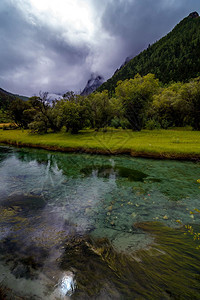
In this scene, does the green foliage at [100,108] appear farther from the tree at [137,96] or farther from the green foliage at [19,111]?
the green foliage at [19,111]

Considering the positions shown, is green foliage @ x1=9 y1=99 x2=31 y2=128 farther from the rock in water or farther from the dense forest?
the rock in water

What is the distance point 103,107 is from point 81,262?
4455 cm

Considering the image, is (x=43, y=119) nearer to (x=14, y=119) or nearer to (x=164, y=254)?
(x=14, y=119)

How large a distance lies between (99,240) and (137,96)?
132 feet

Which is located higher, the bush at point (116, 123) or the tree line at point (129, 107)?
the tree line at point (129, 107)

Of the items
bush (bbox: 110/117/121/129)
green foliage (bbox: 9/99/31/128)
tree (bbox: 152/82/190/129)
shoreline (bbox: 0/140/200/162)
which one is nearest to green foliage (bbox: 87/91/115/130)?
bush (bbox: 110/117/121/129)

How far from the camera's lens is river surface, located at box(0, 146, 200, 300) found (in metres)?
4.35

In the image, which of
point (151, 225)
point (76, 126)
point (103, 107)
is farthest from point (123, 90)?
point (151, 225)

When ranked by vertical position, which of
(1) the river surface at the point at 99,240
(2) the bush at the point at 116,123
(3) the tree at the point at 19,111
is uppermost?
(3) the tree at the point at 19,111

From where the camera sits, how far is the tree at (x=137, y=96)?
1556 inches

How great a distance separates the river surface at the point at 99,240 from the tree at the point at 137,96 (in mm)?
32457

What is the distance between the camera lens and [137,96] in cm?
3953

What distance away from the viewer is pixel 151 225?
7117 millimetres

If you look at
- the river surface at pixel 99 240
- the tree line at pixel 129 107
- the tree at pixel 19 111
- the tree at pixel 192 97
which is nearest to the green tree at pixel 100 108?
the tree line at pixel 129 107
